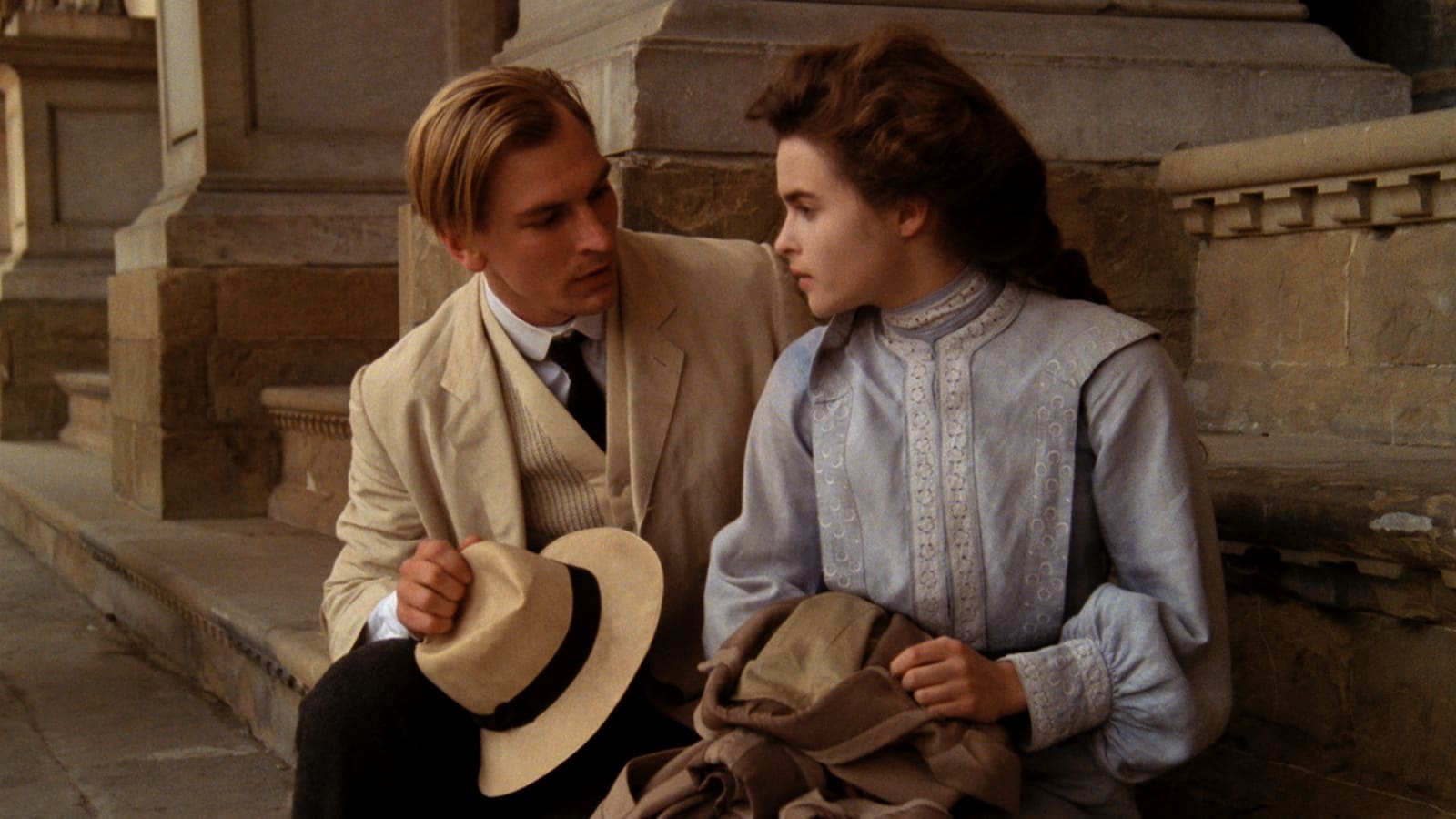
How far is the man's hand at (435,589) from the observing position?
85.2 inches

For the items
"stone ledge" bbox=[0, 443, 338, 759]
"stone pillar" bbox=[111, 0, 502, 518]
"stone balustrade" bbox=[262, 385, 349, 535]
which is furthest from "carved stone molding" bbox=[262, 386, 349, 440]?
"stone ledge" bbox=[0, 443, 338, 759]

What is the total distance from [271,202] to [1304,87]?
3739 mm

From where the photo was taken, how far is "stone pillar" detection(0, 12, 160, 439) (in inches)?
364

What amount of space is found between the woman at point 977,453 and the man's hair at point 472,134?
410 millimetres

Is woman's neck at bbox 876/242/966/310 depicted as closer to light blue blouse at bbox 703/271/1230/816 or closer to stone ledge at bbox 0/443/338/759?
light blue blouse at bbox 703/271/1230/816

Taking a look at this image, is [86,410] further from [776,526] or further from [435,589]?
[776,526]

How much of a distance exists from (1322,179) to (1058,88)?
0.55m

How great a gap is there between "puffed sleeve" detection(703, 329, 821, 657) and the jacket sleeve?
653mm

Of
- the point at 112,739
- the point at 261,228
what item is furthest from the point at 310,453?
the point at 112,739

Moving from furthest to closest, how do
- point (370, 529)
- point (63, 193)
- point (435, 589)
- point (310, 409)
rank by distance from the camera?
point (63, 193)
point (310, 409)
point (370, 529)
point (435, 589)

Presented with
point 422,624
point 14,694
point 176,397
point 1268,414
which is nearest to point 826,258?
point 422,624

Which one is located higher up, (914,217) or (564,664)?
(914,217)

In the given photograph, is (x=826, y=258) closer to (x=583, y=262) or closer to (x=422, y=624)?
(x=583, y=262)

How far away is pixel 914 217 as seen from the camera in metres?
1.92
